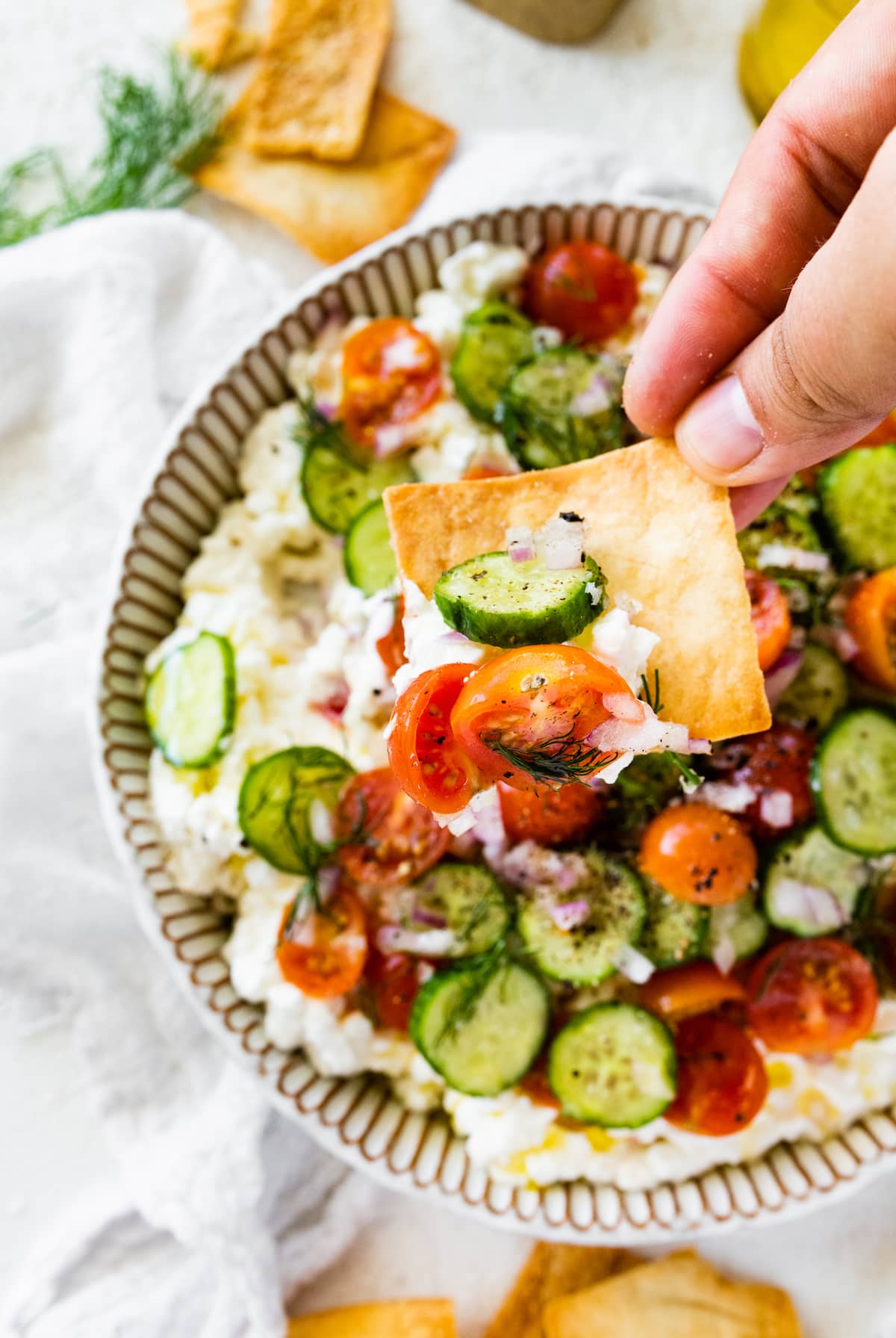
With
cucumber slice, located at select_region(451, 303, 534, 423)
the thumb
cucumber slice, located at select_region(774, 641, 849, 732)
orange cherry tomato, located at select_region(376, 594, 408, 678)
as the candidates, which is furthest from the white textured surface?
the thumb

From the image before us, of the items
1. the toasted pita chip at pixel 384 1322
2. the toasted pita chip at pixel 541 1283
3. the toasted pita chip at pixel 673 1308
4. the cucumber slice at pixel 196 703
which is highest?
the cucumber slice at pixel 196 703

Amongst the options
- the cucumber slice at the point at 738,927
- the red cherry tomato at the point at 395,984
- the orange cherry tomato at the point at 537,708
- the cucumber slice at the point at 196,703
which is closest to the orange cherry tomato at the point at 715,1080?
the cucumber slice at the point at 738,927

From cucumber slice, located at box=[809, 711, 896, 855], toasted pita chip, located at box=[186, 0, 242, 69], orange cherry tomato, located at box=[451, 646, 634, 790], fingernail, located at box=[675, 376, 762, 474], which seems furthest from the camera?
toasted pita chip, located at box=[186, 0, 242, 69]

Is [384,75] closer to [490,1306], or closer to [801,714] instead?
[801,714]

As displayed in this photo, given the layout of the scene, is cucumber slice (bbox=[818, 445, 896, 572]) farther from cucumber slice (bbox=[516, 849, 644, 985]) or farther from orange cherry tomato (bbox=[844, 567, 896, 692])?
cucumber slice (bbox=[516, 849, 644, 985])

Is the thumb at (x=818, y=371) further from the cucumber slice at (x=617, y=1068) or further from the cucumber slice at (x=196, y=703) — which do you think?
the cucumber slice at (x=617, y=1068)
